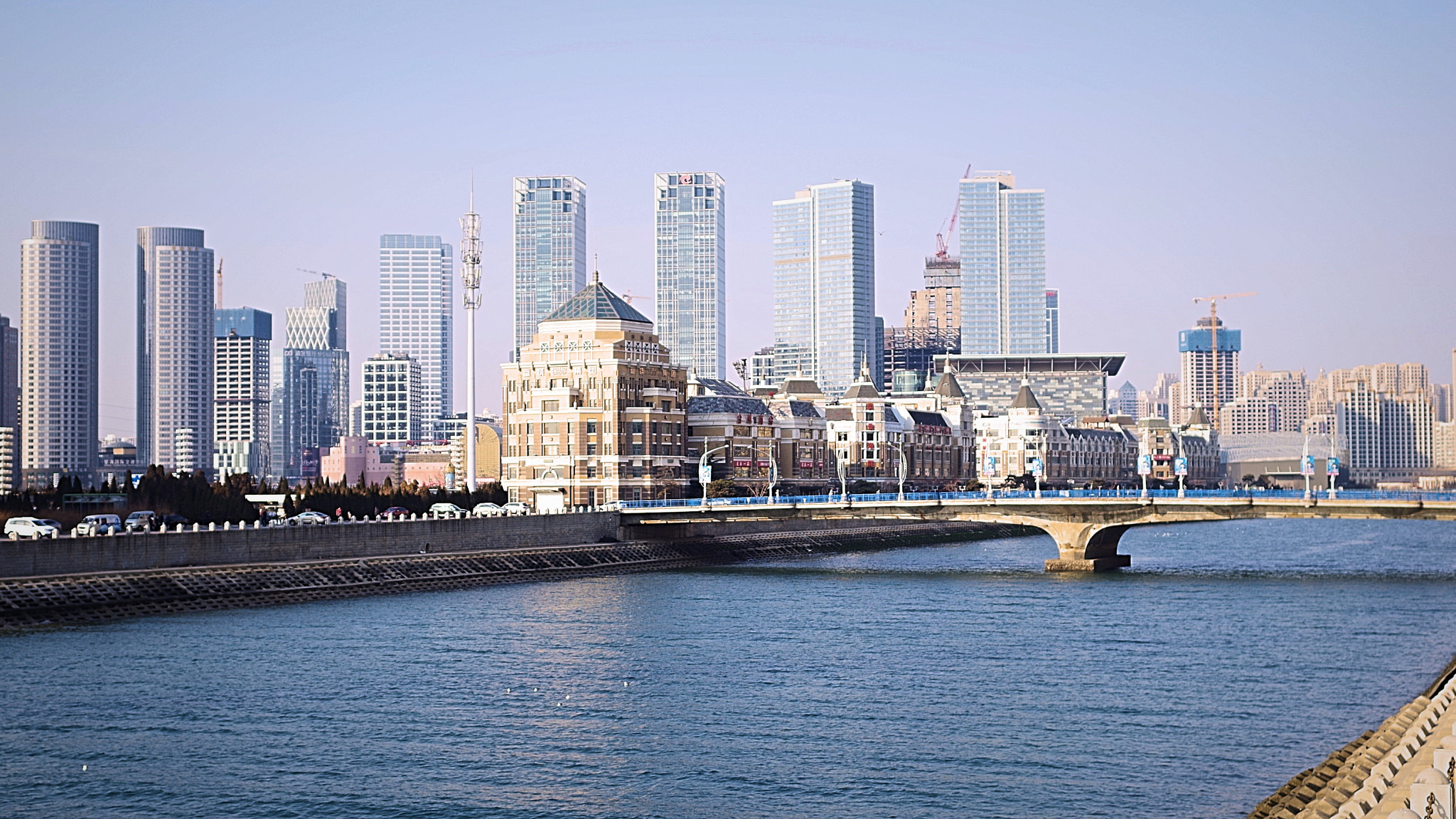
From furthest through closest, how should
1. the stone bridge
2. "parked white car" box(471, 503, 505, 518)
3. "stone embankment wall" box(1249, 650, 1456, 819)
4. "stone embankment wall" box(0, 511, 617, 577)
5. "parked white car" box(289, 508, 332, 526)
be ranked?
"parked white car" box(471, 503, 505, 518)
the stone bridge
"parked white car" box(289, 508, 332, 526)
"stone embankment wall" box(0, 511, 617, 577)
"stone embankment wall" box(1249, 650, 1456, 819)

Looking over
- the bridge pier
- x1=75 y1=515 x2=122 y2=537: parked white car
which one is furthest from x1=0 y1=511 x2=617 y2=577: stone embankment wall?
the bridge pier

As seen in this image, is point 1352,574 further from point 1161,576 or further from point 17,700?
point 17,700

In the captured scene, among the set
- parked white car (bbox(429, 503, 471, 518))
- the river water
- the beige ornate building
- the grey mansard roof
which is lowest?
the river water

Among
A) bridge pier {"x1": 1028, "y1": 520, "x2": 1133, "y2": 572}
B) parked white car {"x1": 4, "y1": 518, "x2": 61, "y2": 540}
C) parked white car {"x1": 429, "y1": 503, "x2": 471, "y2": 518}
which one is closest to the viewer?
parked white car {"x1": 4, "y1": 518, "x2": 61, "y2": 540}

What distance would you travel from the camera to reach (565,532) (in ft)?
470

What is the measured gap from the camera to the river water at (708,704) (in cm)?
4925

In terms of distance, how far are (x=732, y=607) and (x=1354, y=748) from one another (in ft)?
189

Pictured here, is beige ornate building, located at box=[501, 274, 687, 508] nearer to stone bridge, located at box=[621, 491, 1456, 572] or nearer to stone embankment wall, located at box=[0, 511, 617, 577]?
stone bridge, located at box=[621, 491, 1456, 572]

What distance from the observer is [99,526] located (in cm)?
10600

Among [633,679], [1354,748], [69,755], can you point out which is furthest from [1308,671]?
[69,755]

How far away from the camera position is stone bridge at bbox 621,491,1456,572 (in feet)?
393

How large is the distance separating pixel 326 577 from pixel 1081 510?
63.9 meters

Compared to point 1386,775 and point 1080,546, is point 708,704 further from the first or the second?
point 1080,546

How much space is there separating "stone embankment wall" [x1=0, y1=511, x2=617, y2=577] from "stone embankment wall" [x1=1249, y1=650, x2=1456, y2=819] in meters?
74.7
